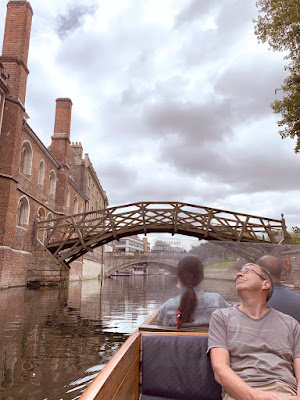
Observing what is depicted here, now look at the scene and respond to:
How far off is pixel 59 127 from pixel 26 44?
6354 mm

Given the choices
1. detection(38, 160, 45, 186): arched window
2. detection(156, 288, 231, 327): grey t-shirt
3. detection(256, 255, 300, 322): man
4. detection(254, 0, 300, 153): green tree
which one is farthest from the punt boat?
detection(38, 160, 45, 186): arched window

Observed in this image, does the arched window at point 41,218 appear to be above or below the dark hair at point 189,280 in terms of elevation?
above

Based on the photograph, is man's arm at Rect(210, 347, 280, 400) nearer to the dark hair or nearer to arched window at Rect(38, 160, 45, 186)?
the dark hair

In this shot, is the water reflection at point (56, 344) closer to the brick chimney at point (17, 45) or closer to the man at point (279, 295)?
the man at point (279, 295)

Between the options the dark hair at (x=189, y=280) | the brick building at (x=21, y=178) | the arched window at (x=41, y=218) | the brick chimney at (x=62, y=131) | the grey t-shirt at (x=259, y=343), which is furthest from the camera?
the brick chimney at (x=62, y=131)

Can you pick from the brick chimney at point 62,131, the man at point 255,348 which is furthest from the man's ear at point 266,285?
the brick chimney at point 62,131

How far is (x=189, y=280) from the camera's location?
2223mm

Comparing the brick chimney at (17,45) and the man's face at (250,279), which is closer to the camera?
the man's face at (250,279)

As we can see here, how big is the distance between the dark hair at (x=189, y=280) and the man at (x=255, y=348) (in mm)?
393

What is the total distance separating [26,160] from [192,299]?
14.0 meters

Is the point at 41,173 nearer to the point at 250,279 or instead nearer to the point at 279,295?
the point at 279,295

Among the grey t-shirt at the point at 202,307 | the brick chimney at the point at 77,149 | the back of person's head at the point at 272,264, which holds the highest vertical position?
the brick chimney at the point at 77,149

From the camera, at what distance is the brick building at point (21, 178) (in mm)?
11836

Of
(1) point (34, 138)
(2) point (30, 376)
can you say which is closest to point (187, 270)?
(2) point (30, 376)
